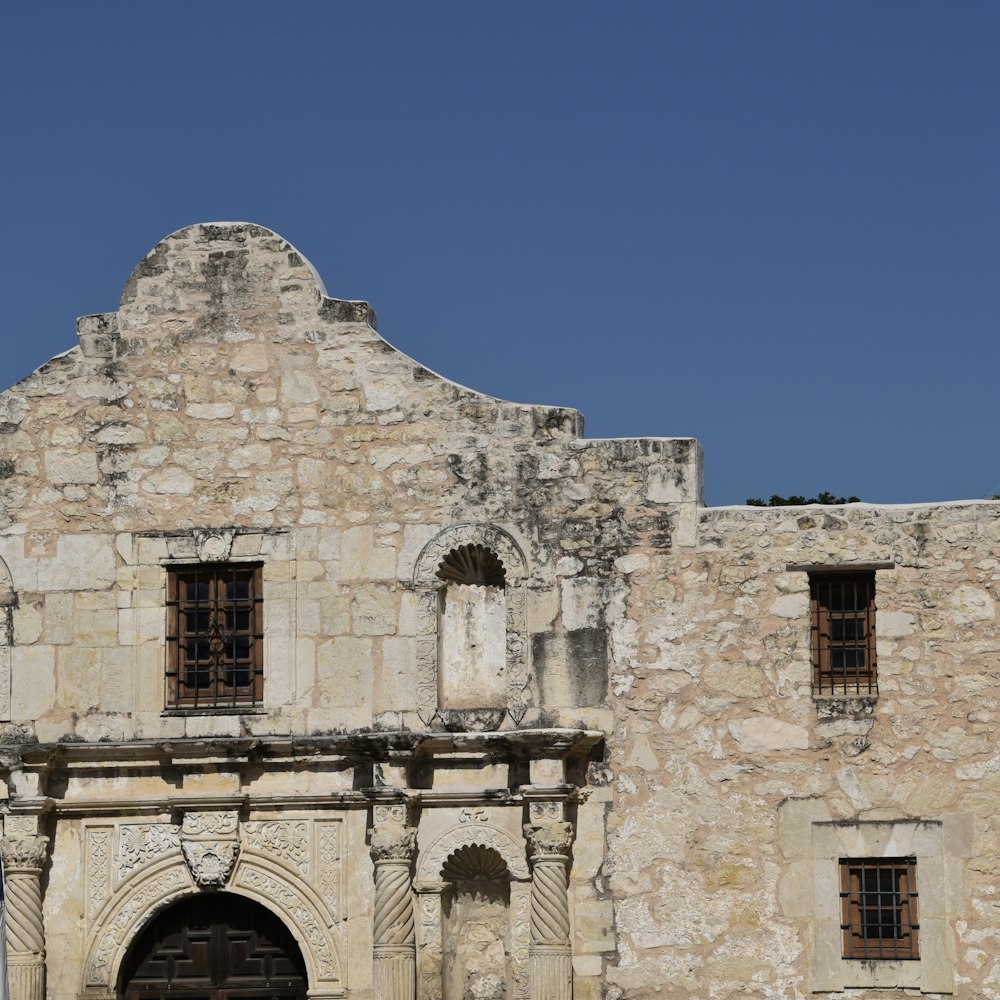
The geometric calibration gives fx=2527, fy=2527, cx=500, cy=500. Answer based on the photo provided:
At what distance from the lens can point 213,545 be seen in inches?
821

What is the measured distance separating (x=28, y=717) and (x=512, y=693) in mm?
4003

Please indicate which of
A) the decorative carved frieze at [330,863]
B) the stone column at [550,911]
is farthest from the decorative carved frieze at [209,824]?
the stone column at [550,911]

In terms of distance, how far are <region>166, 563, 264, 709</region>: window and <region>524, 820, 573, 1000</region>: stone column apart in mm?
2697

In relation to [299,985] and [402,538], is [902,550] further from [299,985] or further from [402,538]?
[299,985]

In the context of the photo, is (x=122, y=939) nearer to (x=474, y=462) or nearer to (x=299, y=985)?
(x=299, y=985)

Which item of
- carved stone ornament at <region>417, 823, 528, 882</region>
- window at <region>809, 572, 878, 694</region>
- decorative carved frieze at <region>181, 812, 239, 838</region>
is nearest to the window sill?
decorative carved frieze at <region>181, 812, 239, 838</region>

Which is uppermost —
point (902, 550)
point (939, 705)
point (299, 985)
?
point (902, 550)

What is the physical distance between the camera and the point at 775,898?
19.8m

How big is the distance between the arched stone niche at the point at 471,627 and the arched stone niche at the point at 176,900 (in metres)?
1.78

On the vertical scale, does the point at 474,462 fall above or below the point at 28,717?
above

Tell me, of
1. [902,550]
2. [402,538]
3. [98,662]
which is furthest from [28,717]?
[902,550]

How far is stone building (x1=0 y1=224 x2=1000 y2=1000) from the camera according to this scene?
65.1ft

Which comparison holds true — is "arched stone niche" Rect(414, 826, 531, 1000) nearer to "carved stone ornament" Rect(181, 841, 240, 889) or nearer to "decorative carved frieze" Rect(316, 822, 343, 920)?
"decorative carved frieze" Rect(316, 822, 343, 920)

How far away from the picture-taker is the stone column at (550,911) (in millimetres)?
19703
